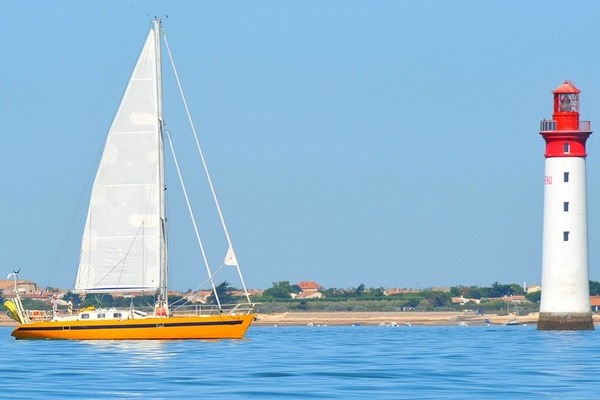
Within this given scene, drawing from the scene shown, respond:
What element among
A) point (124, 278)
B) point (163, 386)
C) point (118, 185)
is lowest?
point (163, 386)

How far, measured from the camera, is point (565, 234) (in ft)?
206

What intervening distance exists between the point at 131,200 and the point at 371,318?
74.9 meters

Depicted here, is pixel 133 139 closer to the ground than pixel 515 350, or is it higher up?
higher up

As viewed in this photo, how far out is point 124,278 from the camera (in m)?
56.5

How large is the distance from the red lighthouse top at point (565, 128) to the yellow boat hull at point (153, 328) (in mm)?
17253

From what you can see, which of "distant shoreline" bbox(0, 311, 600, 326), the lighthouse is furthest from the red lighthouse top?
"distant shoreline" bbox(0, 311, 600, 326)

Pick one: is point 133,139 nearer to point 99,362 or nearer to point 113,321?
point 113,321

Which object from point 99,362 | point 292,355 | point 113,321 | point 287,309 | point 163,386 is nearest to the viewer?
point 163,386

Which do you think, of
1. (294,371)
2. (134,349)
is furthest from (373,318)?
(294,371)

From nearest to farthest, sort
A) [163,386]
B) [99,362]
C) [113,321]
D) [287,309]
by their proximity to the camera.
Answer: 1. [163,386]
2. [99,362]
3. [113,321]
4. [287,309]

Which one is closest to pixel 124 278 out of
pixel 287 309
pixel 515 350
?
pixel 515 350

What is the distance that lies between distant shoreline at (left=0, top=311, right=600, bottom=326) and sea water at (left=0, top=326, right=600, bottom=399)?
68545 mm

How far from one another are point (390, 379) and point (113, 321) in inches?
857

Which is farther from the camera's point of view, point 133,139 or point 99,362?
point 133,139
